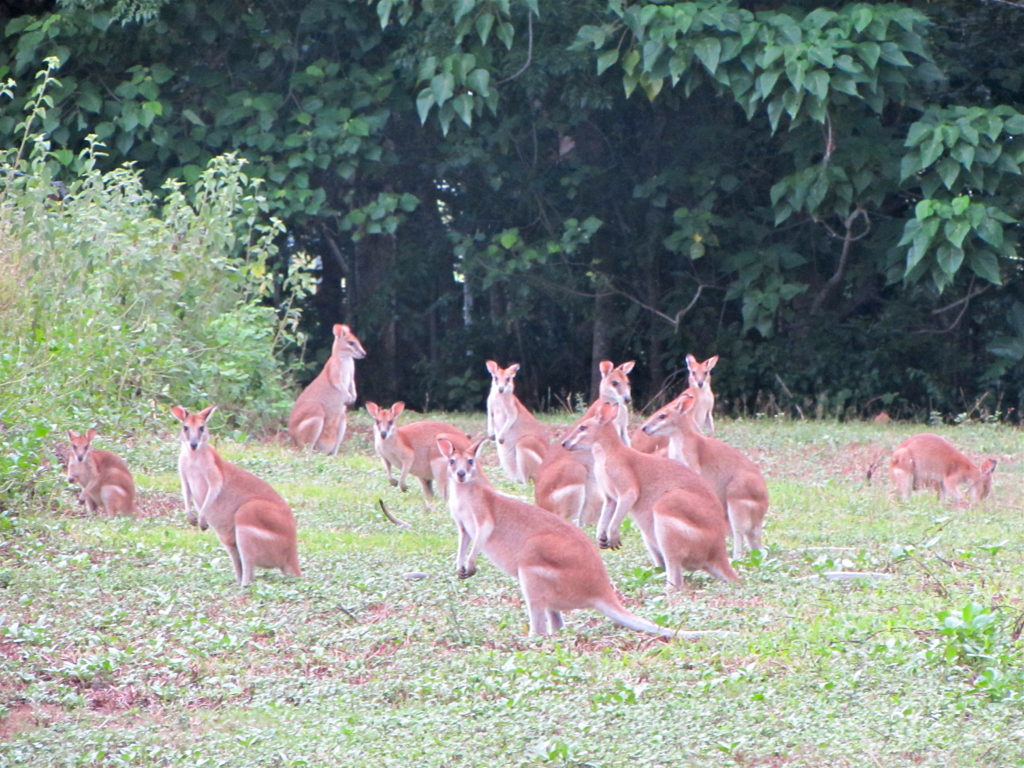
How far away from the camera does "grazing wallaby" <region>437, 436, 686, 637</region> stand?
19.2ft

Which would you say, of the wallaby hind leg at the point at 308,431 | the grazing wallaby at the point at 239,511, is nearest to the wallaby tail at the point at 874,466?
the wallaby hind leg at the point at 308,431

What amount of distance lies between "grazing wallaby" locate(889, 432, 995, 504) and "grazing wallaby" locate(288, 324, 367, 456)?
462 centimetres

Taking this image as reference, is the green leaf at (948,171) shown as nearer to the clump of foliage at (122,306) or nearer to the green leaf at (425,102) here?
the green leaf at (425,102)

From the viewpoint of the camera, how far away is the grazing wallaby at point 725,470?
7492 mm

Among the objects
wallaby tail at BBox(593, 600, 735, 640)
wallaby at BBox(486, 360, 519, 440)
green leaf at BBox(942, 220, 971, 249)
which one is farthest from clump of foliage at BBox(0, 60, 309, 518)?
green leaf at BBox(942, 220, 971, 249)

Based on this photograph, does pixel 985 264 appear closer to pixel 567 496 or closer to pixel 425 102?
pixel 425 102

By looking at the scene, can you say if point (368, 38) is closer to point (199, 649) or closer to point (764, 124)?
point (764, 124)

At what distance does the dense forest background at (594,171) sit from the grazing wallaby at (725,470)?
5338 millimetres

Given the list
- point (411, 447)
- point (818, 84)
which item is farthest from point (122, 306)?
point (818, 84)

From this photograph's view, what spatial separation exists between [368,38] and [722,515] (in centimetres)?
1030

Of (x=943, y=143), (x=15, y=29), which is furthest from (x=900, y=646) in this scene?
(x=15, y=29)

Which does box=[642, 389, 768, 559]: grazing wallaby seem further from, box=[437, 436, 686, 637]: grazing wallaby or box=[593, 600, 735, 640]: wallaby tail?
box=[593, 600, 735, 640]: wallaby tail

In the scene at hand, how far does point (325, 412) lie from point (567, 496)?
3.94 m

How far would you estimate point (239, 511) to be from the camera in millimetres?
6801
